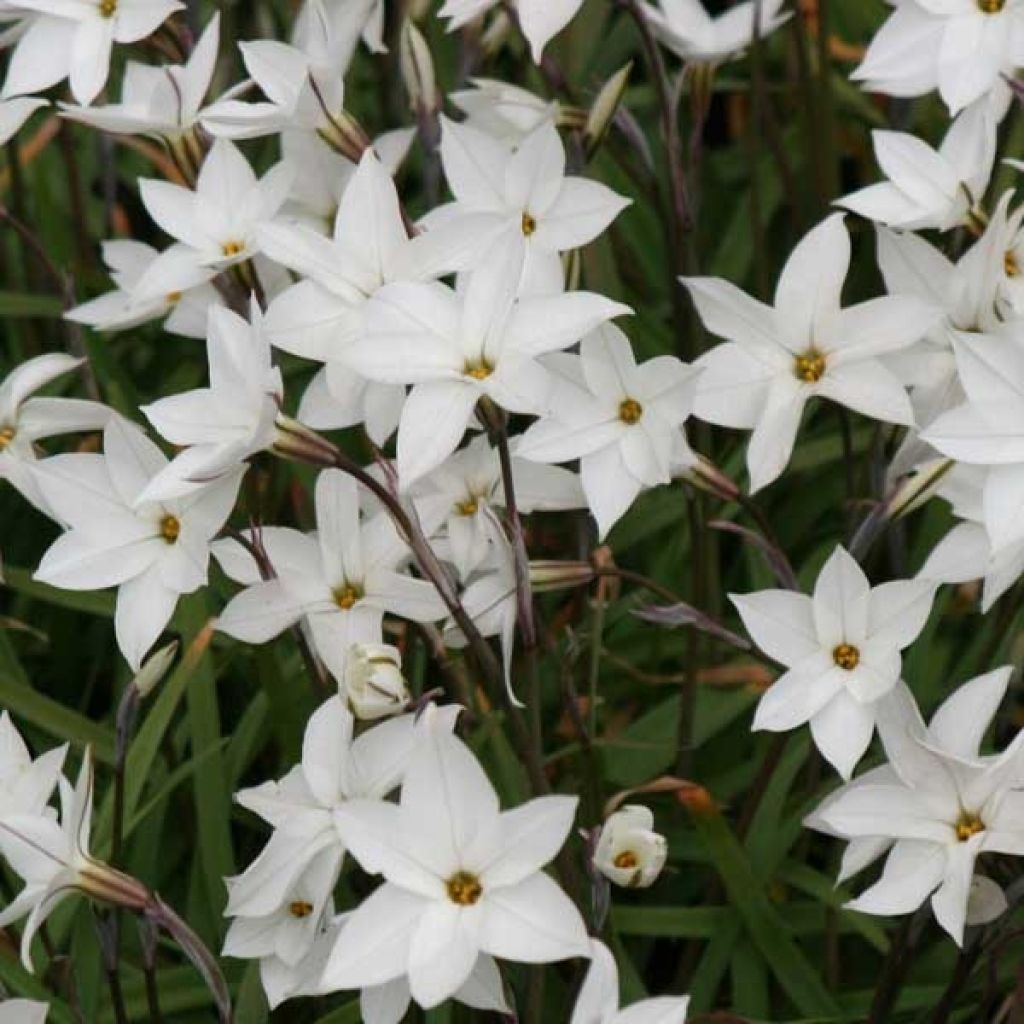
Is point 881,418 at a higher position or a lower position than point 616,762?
higher

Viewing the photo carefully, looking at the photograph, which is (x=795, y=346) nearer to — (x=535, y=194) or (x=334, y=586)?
(x=535, y=194)

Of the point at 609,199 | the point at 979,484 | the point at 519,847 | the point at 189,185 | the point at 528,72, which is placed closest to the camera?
the point at 519,847

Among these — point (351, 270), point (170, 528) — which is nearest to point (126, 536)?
point (170, 528)

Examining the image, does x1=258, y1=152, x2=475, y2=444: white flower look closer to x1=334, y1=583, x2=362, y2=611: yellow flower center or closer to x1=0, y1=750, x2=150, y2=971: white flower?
x1=334, y1=583, x2=362, y2=611: yellow flower center

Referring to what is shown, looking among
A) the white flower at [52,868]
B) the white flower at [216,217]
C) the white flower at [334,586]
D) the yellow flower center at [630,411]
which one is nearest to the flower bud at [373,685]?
the white flower at [334,586]

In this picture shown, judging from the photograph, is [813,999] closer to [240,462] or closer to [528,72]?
[240,462]

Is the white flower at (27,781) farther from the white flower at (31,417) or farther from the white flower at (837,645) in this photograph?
the white flower at (837,645)

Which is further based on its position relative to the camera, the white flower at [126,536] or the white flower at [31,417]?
the white flower at [31,417]

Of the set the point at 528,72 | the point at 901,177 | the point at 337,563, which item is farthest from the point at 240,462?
the point at 528,72
